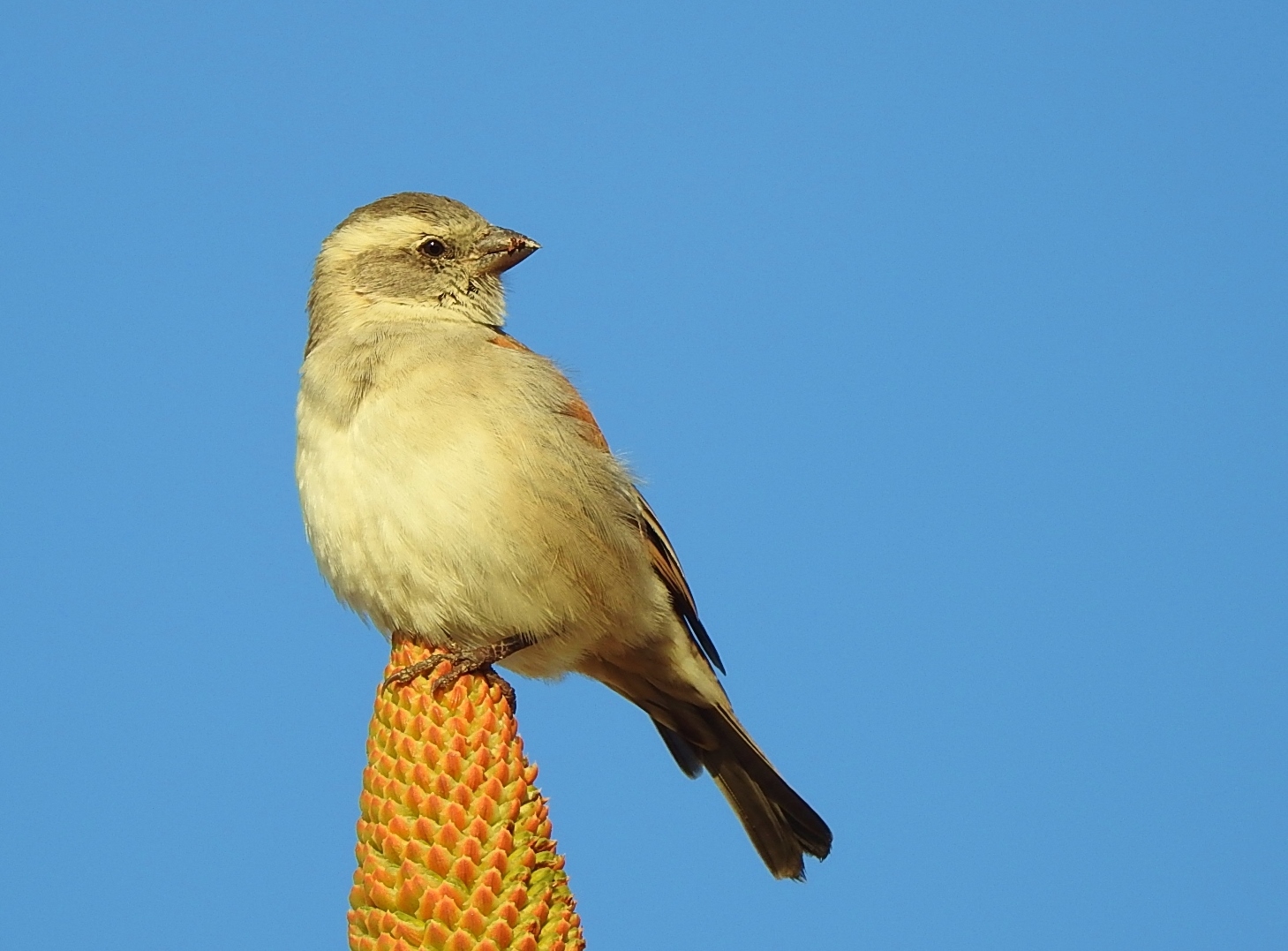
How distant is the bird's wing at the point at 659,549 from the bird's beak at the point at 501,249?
46cm

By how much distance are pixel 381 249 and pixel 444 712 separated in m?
3.93

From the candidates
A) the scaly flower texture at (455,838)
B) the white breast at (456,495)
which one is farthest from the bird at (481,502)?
the scaly flower texture at (455,838)

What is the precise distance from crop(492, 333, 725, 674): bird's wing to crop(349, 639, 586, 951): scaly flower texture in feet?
9.41

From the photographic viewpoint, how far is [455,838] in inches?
135

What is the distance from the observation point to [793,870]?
6.14m

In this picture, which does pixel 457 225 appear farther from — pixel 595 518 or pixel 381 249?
pixel 595 518

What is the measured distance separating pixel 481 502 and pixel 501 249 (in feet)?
6.17

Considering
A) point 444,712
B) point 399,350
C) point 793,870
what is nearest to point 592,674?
point 793,870

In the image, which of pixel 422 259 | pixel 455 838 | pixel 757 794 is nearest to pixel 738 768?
pixel 757 794

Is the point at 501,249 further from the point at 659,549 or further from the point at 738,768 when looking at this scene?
the point at 738,768

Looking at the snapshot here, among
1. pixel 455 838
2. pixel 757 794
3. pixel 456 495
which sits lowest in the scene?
pixel 455 838

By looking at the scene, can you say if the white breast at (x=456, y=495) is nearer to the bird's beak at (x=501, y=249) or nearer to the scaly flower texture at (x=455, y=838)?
the bird's beak at (x=501, y=249)

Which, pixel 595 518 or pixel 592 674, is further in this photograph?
pixel 592 674

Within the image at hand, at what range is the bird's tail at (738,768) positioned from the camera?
6.20m
